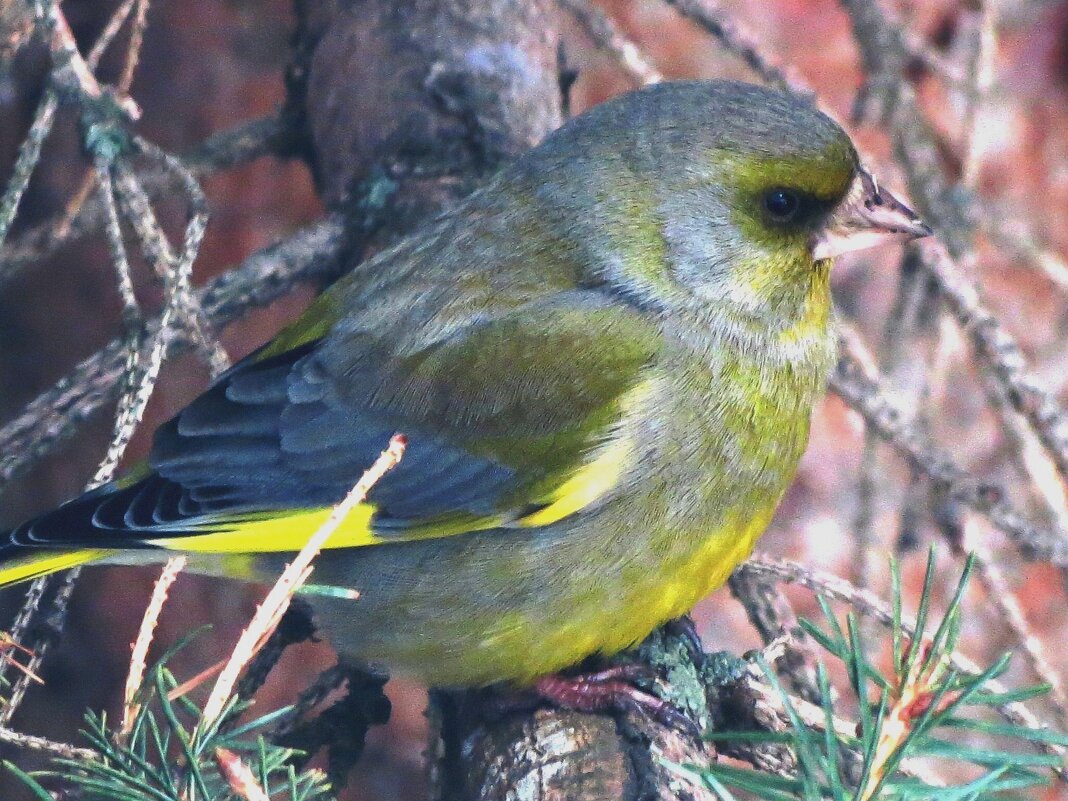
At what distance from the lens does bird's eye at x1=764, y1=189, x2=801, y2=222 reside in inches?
92.7

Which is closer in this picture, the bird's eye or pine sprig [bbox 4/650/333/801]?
pine sprig [bbox 4/650/333/801]

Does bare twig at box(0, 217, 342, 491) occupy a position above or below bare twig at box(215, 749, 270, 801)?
above

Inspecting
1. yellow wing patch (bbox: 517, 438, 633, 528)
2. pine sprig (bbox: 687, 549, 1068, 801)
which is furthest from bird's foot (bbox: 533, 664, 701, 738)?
pine sprig (bbox: 687, 549, 1068, 801)

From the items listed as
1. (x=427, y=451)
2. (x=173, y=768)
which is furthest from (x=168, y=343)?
(x=173, y=768)

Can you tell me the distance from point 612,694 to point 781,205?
3.09 feet

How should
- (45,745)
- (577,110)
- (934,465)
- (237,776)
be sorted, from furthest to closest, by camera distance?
(577,110), (934,465), (45,745), (237,776)

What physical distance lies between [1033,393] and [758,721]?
2.96ft

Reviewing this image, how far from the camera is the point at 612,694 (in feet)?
7.00

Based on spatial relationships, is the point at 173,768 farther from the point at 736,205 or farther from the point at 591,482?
the point at 736,205

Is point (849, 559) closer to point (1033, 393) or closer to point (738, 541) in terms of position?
point (1033, 393)

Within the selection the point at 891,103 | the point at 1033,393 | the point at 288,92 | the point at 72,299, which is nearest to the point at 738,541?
the point at 1033,393

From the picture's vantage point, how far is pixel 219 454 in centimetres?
243

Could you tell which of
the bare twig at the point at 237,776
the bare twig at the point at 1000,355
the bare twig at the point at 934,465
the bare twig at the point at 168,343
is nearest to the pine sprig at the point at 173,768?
the bare twig at the point at 237,776

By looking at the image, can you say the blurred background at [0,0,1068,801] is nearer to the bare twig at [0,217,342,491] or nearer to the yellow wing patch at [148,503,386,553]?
the bare twig at [0,217,342,491]
